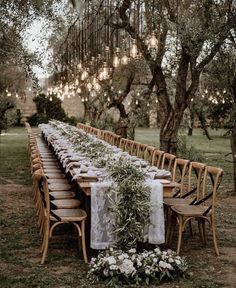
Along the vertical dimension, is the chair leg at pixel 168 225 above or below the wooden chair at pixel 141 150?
below

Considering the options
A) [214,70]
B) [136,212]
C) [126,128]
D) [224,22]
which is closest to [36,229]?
[136,212]

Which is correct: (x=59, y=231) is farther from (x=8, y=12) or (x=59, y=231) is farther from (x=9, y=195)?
(x=8, y=12)

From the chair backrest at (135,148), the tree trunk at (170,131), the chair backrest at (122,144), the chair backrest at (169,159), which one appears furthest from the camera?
the tree trunk at (170,131)

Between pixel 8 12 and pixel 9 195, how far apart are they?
412 centimetres

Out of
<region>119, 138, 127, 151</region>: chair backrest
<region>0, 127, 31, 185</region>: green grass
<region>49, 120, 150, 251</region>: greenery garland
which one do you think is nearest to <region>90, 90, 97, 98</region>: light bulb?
<region>0, 127, 31, 185</region>: green grass

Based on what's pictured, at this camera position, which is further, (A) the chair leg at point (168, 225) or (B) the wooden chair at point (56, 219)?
(A) the chair leg at point (168, 225)

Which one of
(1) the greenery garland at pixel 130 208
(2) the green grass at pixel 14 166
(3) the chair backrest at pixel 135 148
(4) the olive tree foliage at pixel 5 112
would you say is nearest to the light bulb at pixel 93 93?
(4) the olive tree foliage at pixel 5 112

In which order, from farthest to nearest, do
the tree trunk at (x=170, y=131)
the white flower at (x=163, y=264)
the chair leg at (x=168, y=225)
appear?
1. the tree trunk at (x=170, y=131)
2. the chair leg at (x=168, y=225)
3. the white flower at (x=163, y=264)

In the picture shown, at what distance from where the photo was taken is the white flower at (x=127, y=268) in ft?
16.8

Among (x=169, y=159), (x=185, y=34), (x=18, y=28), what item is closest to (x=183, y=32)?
(x=185, y=34)

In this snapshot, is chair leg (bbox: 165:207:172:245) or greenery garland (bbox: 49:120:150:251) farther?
chair leg (bbox: 165:207:172:245)

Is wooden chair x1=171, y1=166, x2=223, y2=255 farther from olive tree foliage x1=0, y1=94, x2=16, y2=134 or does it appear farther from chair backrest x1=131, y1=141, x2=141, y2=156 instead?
olive tree foliage x1=0, y1=94, x2=16, y2=134

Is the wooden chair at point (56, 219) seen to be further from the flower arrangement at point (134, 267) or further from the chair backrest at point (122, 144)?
the chair backrest at point (122, 144)

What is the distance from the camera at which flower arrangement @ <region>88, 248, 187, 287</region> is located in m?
5.12
